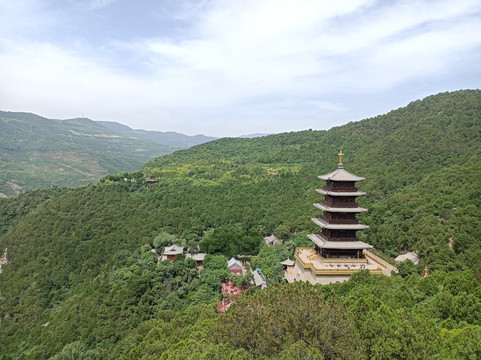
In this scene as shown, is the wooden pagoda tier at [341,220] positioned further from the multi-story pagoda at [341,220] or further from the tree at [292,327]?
the tree at [292,327]

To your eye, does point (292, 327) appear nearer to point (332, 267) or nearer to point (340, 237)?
point (332, 267)

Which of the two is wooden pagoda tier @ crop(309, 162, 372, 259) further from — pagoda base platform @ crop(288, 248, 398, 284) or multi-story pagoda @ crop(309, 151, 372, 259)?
pagoda base platform @ crop(288, 248, 398, 284)

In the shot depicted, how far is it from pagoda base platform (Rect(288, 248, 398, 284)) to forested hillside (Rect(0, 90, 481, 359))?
6.44ft

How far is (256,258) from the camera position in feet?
116

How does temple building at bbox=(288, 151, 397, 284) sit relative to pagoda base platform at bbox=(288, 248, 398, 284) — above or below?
above

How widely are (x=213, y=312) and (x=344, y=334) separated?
10.4 metres

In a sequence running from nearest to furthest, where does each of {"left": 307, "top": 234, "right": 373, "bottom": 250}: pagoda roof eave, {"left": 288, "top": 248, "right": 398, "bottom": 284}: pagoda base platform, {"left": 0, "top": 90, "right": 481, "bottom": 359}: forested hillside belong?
1. {"left": 0, "top": 90, "right": 481, "bottom": 359}: forested hillside
2. {"left": 288, "top": 248, "right": 398, "bottom": 284}: pagoda base platform
3. {"left": 307, "top": 234, "right": 373, "bottom": 250}: pagoda roof eave

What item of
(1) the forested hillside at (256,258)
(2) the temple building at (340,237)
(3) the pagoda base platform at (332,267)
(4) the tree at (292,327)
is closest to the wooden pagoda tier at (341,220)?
(2) the temple building at (340,237)

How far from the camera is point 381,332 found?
11102 millimetres

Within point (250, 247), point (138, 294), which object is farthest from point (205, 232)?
point (138, 294)

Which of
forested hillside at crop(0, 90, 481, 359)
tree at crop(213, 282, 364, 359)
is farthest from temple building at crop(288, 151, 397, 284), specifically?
tree at crop(213, 282, 364, 359)

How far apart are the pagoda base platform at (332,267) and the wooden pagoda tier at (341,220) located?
57 centimetres

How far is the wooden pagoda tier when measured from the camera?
998 inches

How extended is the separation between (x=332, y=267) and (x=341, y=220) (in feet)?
12.2
